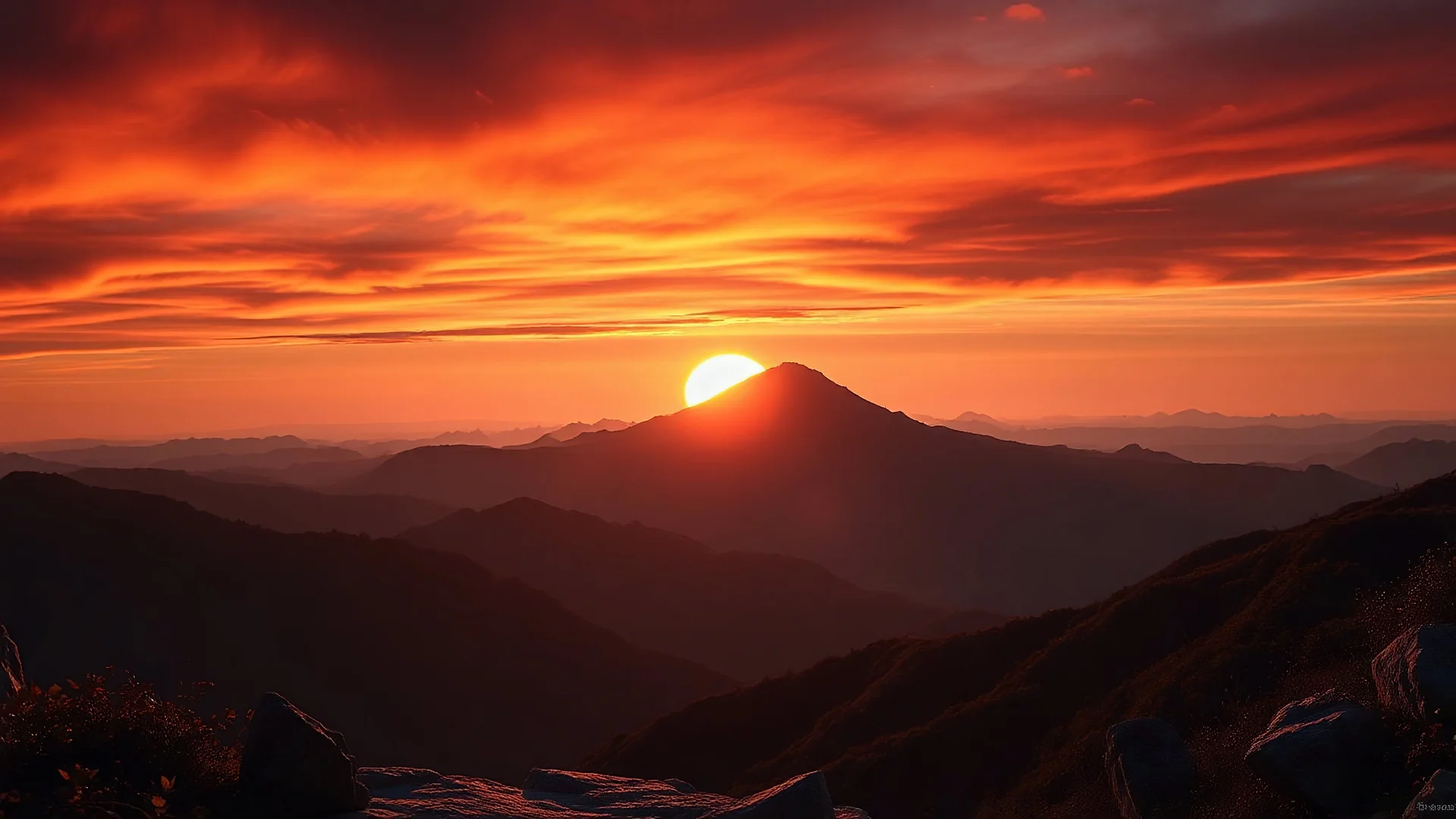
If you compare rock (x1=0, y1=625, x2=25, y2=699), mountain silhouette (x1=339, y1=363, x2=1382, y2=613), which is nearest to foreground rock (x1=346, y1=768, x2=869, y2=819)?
rock (x1=0, y1=625, x2=25, y2=699)

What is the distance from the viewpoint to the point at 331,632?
68188 millimetres

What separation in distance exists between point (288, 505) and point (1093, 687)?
525 feet

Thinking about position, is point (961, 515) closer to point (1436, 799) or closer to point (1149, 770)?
point (1149, 770)

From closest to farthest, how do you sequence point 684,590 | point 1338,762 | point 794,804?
point 1338,762 → point 794,804 → point 684,590

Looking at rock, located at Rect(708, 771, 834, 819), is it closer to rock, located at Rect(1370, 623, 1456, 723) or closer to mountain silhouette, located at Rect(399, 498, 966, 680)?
rock, located at Rect(1370, 623, 1456, 723)

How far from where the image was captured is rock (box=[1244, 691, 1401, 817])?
9.96 m

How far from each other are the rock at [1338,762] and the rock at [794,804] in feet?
17.7

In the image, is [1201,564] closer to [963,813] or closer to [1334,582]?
[1334,582]

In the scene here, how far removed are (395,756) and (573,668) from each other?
17.2m

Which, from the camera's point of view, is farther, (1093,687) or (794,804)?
(1093,687)

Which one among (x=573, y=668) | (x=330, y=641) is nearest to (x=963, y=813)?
(x=573, y=668)

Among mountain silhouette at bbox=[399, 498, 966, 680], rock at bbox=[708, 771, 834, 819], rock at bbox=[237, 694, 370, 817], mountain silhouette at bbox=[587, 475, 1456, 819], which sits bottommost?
mountain silhouette at bbox=[399, 498, 966, 680]

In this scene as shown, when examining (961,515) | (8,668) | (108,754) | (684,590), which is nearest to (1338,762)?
(108,754)

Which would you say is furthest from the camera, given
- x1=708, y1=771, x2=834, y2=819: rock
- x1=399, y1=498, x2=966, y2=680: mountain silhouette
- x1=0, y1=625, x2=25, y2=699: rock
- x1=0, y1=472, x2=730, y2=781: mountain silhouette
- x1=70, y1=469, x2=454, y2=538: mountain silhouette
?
x1=70, y1=469, x2=454, y2=538: mountain silhouette
